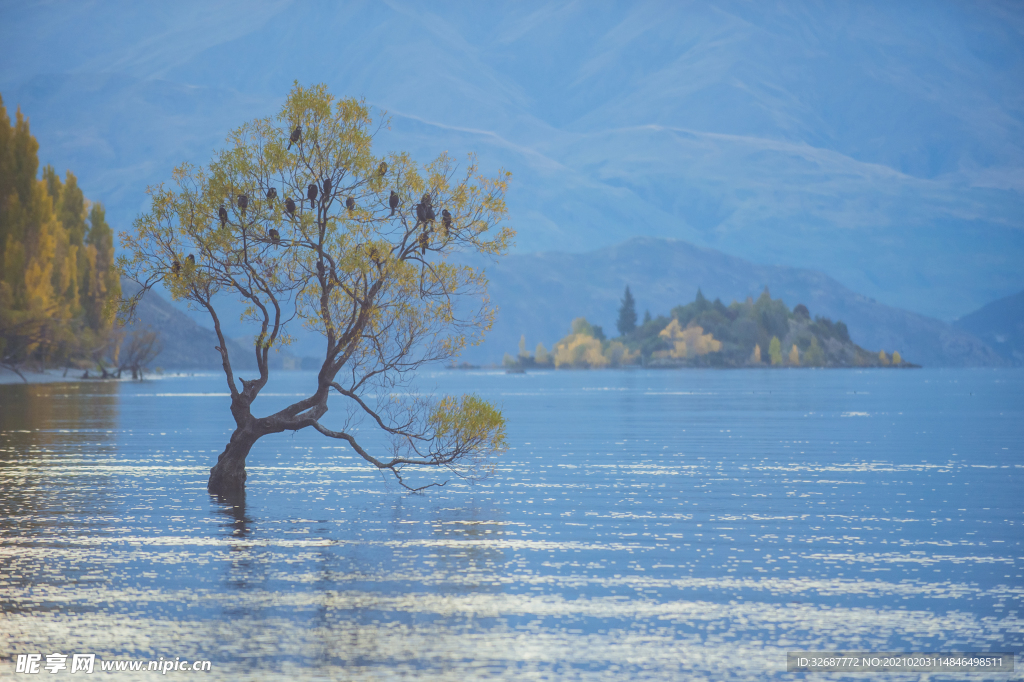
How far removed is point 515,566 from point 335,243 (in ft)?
42.5

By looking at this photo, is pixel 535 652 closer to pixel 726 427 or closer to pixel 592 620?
pixel 592 620

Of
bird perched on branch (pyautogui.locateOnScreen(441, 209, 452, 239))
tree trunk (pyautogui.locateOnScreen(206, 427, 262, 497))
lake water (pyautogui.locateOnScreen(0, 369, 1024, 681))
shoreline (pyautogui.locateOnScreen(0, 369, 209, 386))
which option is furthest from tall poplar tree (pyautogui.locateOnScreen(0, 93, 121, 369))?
bird perched on branch (pyautogui.locateOnScreen(441, 209, 452, 239))

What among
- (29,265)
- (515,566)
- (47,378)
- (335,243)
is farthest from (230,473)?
(47,378)

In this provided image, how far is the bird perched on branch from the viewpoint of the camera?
31.1m

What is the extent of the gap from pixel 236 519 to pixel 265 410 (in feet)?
234

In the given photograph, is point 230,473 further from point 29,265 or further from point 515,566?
point 29,265

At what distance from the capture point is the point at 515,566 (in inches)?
886

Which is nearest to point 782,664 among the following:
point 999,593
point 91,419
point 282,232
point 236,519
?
point 999,593

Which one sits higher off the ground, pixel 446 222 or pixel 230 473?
pixel 446 222

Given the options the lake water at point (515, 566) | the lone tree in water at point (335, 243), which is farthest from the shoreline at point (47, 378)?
the lone tree in water at point (335, 243)

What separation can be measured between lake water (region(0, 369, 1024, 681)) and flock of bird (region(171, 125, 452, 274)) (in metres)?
8.10

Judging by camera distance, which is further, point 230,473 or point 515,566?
point 230,473

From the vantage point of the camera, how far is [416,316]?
31.6 m

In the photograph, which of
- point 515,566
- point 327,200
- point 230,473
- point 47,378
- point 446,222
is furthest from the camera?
point 47,378
